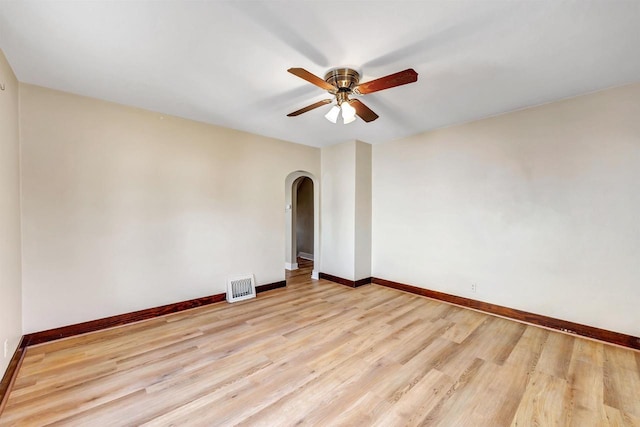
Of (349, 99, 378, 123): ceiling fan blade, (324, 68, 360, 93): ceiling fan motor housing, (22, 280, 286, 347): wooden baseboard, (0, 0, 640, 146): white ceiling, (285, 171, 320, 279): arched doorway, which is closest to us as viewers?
(0, 0, 640, 146): white ceiling

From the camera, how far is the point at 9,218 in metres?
2.08

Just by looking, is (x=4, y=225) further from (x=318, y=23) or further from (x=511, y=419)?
(x=511, y=419)

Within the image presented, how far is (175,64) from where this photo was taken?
83.7 inches

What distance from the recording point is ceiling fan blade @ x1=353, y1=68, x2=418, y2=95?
174 centimetres

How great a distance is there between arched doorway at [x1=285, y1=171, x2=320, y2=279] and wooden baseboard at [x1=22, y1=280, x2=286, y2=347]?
2.07 metres

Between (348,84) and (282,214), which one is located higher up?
(348,84)

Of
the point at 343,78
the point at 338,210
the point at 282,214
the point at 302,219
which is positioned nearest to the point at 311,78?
the point at 343,78

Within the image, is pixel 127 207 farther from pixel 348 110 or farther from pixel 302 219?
pixel 302 219

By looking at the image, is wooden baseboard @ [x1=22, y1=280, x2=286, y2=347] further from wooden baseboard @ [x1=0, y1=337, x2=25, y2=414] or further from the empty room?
wooden baseboard @ [x1=0, y1=337, x2=25, y2=414]

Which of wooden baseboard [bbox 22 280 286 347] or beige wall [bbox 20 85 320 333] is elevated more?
beige wall [bbox 20 85 320 333]

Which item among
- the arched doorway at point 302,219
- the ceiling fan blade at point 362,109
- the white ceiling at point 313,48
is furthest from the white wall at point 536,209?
the ceiling fan blade at point 362,109

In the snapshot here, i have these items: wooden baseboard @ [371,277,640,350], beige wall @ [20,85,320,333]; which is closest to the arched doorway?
beige wall @ [20,85,320,333]

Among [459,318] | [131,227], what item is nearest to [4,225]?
[131,227]

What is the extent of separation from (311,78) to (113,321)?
10.5 feet
